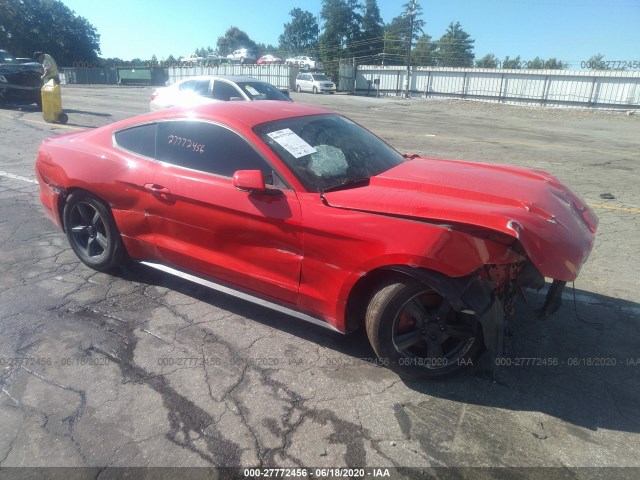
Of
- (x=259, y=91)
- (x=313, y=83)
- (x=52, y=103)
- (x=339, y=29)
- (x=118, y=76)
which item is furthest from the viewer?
(x=339, y=29)

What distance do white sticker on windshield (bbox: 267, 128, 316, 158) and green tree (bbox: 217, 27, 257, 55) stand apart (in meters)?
130

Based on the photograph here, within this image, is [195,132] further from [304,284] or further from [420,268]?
[420,268]

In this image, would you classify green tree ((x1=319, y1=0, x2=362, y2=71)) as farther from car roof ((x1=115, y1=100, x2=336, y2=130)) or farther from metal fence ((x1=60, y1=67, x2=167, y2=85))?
car roof ((x1=115, y1=100, x2=336, y2=130))

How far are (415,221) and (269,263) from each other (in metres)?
1.05

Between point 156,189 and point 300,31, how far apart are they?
4571 inches

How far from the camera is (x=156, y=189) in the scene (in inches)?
140

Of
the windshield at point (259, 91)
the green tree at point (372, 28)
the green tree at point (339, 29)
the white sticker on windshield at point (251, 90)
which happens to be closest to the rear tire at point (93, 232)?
the windshield at point (259, 91)

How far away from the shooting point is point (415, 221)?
2607 millimetres

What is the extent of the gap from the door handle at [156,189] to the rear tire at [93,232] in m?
0.58

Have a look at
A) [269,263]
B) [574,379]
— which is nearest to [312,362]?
[269,263]

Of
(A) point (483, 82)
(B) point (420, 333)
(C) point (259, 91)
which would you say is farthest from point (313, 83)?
(B) point (420, 333)

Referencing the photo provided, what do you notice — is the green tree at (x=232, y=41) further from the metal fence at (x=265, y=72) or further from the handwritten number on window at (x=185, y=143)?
the handwritten number on window at (x=185, y=143)

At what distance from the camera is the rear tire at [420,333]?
9.00 ft

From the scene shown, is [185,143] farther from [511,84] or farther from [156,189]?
[511,84]
